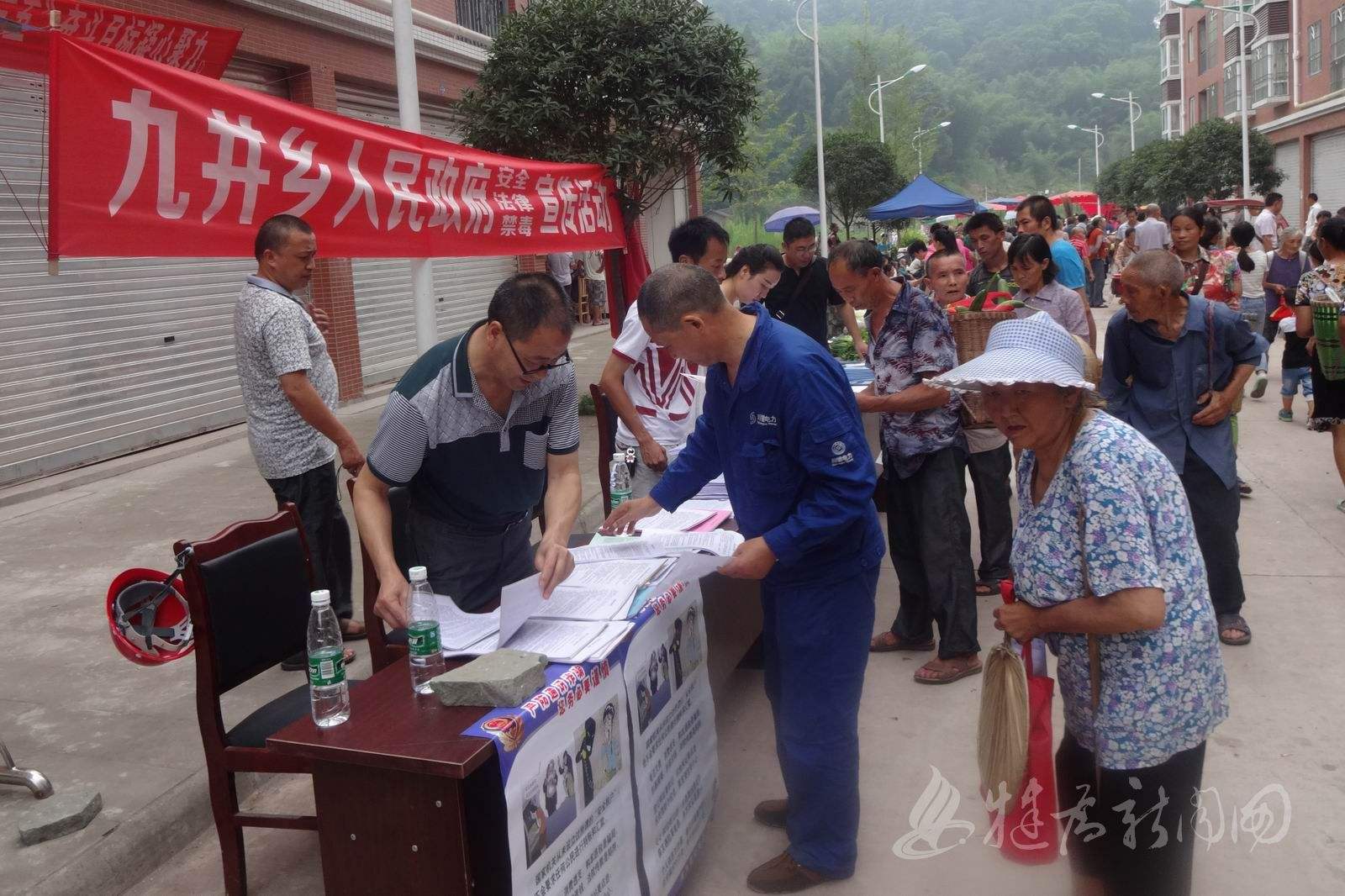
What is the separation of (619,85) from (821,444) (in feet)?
23.2

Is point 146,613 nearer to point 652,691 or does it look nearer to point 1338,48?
point 652,691

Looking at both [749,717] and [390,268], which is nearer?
[749,717]

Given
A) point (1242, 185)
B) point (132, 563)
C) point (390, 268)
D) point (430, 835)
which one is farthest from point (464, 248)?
point (1242, 185)

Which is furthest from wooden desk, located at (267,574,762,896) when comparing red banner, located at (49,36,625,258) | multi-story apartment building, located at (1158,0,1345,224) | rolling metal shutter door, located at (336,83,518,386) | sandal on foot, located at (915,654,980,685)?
multi-story apartment building, located at (1158,0,1345,224)

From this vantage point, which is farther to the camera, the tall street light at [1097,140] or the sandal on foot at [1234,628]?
the tall street light at [1097,140]

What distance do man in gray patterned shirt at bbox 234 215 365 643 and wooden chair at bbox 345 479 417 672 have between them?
1139mm

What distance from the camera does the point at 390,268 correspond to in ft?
43.7

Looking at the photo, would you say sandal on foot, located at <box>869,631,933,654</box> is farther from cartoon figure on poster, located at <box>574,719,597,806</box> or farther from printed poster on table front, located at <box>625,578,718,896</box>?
cartoon figure on poster, located at <box>574,719,597,806</box>

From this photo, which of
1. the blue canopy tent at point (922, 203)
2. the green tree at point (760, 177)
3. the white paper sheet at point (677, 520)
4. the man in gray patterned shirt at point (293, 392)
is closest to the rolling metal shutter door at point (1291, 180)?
the green tree at point (760, 177)

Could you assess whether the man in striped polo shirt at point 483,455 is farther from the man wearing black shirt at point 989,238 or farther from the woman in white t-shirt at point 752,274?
the man wearing black shirt at point 989,238

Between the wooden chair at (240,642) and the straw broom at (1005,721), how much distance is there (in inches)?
70.0

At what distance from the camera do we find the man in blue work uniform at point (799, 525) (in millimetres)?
2838

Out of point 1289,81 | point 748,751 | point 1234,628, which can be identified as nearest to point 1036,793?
point 748,751

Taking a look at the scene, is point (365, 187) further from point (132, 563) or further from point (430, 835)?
point (430, 835)
